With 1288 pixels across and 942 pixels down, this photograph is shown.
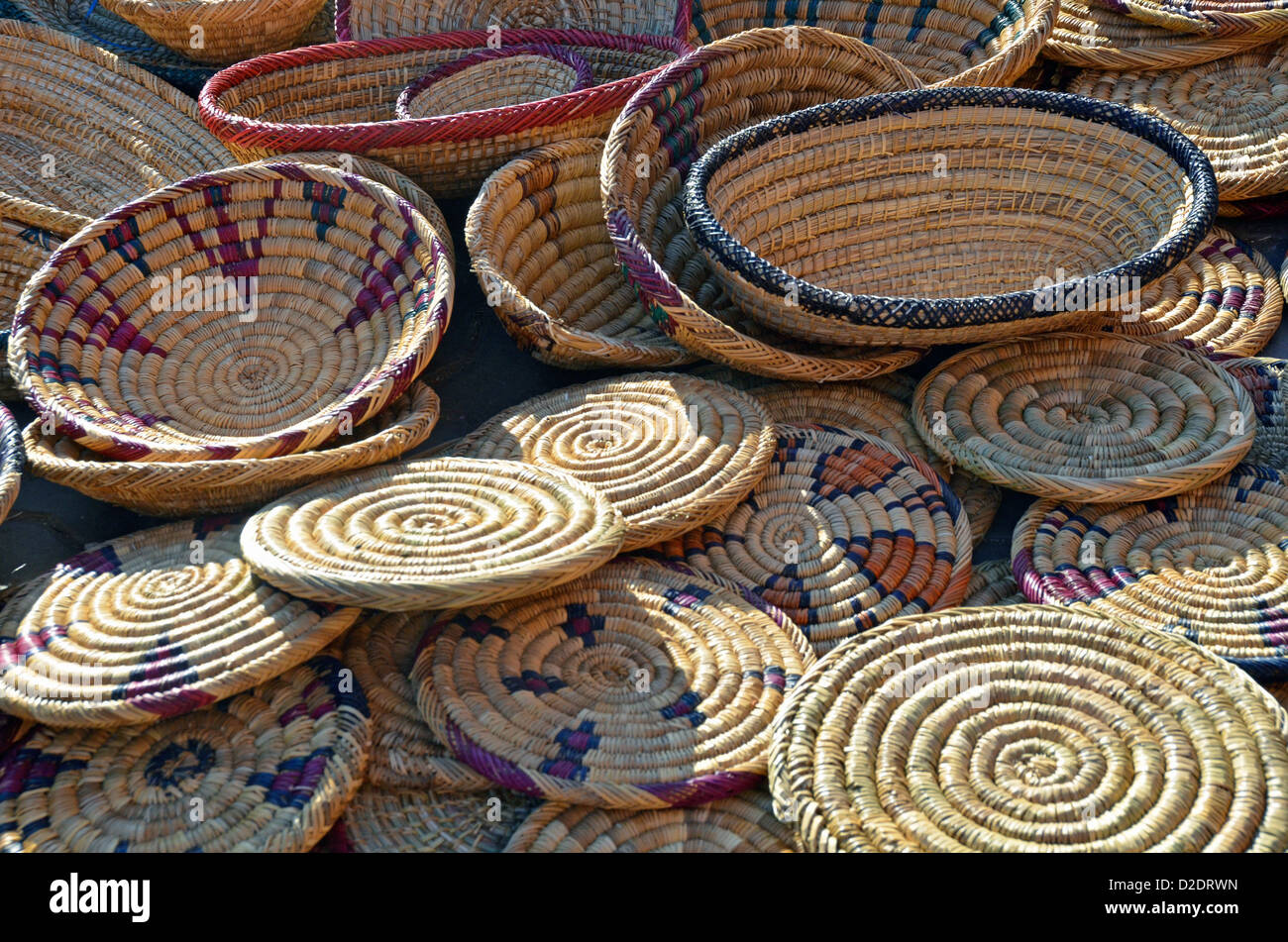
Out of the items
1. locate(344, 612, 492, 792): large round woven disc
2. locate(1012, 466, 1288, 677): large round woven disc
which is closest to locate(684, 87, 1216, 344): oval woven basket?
locate(1012, 466, 1288, 677): large round woven disc

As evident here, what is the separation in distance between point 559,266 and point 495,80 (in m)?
0.72

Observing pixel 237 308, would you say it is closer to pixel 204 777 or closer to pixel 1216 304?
pixel 204 777

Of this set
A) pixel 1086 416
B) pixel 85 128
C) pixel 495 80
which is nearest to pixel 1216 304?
pixel 1086 416

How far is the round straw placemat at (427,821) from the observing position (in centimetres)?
187

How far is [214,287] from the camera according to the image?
264cm

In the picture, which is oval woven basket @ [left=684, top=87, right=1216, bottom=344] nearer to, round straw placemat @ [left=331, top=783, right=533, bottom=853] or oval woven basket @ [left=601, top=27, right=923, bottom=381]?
oval woven basket @ [left=601, top=27, right=923, bottom=381]

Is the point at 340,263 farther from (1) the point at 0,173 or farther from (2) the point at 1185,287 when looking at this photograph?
(2) the point at 1185,287

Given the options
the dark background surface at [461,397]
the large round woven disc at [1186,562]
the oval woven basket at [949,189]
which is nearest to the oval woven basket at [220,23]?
the dark background surface at [461,397]

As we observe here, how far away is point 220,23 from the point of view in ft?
10.6

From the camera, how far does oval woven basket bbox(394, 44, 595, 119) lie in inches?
123

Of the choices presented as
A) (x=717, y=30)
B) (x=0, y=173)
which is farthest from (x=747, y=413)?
(x=0, y=173)

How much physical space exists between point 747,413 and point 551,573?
2.01 ft

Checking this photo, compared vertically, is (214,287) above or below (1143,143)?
below

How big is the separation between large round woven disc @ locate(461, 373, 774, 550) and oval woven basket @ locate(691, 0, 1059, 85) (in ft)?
3.90
